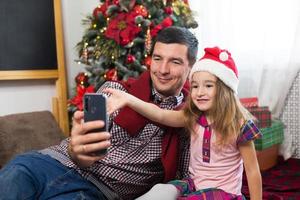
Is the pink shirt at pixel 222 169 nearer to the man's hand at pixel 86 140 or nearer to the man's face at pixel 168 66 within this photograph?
the man's face at pixel 168 66

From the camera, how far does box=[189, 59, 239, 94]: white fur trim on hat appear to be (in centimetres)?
129

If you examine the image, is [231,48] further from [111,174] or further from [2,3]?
[111,174]

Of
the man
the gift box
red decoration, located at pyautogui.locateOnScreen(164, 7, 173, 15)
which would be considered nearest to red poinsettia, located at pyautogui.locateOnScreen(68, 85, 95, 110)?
red decoration, located at pyautogui.locateOnScreen(164, 7, 173, 15)

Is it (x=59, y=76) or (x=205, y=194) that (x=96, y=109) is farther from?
(x=59, y=76)

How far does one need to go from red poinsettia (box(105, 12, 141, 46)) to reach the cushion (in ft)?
2.23

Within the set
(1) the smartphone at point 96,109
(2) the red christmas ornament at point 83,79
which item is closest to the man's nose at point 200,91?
(1) the smartphone at point 96,109

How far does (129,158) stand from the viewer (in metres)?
1.36

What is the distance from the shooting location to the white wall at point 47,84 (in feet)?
8.35

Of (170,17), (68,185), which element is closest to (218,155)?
(68,185)

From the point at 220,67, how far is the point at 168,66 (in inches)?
9.0

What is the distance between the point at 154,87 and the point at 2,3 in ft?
4.83

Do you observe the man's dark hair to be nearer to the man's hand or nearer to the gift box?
the man's hand

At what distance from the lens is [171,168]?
1387 millimetres

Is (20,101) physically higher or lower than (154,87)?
lower
